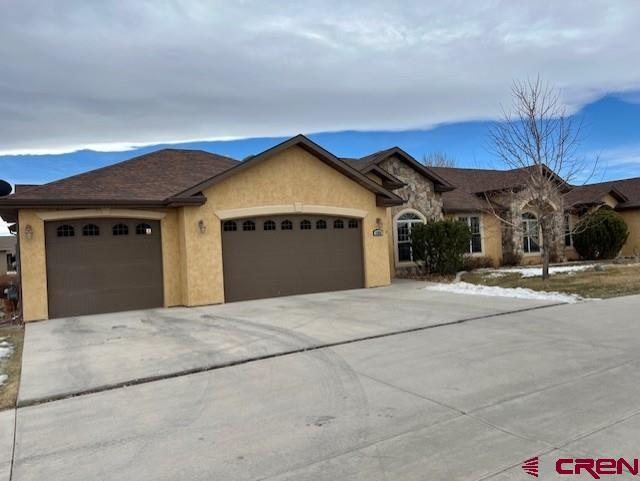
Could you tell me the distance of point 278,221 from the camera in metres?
15.7

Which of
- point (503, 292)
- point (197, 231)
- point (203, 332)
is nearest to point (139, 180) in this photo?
point (197, 231)

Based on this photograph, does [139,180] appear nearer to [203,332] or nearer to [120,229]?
[120,229]

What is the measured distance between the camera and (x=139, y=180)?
603 inches

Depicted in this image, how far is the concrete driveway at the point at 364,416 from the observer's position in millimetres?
4051

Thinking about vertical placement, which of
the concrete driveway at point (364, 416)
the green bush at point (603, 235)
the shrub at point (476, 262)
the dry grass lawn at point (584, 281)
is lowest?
the concrete driveway at point (364, 416)

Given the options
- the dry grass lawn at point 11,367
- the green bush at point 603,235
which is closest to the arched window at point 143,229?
the dry grass lawn at point 11,367

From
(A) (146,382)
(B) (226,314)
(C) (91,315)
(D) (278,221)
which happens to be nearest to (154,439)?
(A) (146,382)

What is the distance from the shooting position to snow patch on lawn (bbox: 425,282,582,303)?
12.8 m

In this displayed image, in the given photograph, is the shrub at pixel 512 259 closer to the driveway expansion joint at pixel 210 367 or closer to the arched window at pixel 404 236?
the arched window at pixel 404 236

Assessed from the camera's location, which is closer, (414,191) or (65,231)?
(65,231)

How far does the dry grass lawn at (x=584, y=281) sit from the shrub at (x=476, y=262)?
2.39 metres

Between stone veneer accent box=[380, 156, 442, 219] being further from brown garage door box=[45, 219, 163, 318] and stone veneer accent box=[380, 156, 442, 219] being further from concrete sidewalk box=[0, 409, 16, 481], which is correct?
concrete sidewalk box=[0, 409, 16, 481]

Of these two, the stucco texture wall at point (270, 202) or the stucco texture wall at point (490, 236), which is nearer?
the stucco texture wall at point (270, 202)

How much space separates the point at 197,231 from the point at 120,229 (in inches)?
81.9
